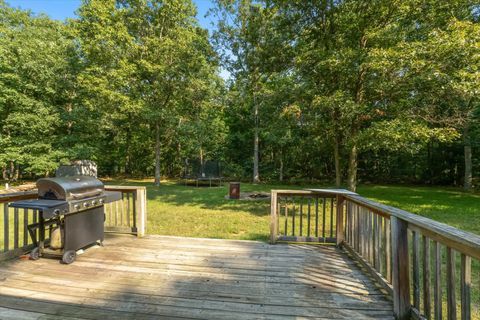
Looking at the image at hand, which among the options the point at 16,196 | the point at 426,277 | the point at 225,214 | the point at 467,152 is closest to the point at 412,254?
the point at 426,277

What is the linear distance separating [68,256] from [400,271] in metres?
3.23

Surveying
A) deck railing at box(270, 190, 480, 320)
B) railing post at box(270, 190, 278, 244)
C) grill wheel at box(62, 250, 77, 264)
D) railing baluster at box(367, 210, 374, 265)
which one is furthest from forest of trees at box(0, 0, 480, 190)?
grill wheel at box(62, 250, 77, 264)

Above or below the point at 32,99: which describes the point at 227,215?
below

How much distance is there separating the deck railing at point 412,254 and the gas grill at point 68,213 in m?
2.29

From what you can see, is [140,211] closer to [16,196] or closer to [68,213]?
[68,213]

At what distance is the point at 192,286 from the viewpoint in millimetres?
2387

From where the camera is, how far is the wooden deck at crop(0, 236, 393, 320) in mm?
1979

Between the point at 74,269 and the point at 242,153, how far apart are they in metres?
13.4

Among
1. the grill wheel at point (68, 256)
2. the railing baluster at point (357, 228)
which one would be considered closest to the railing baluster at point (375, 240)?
the railing baluster at point (357, 228)

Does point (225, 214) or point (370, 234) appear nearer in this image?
point (370, 234)

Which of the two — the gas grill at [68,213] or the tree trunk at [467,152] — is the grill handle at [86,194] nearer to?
the gas grill at [68,213]

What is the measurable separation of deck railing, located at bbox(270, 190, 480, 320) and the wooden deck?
17 centimetres

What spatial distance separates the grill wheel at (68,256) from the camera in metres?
2.79

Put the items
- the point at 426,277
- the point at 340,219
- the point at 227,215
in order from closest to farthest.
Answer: the point at 426,277, the point at 340,219, the point at 227,215
